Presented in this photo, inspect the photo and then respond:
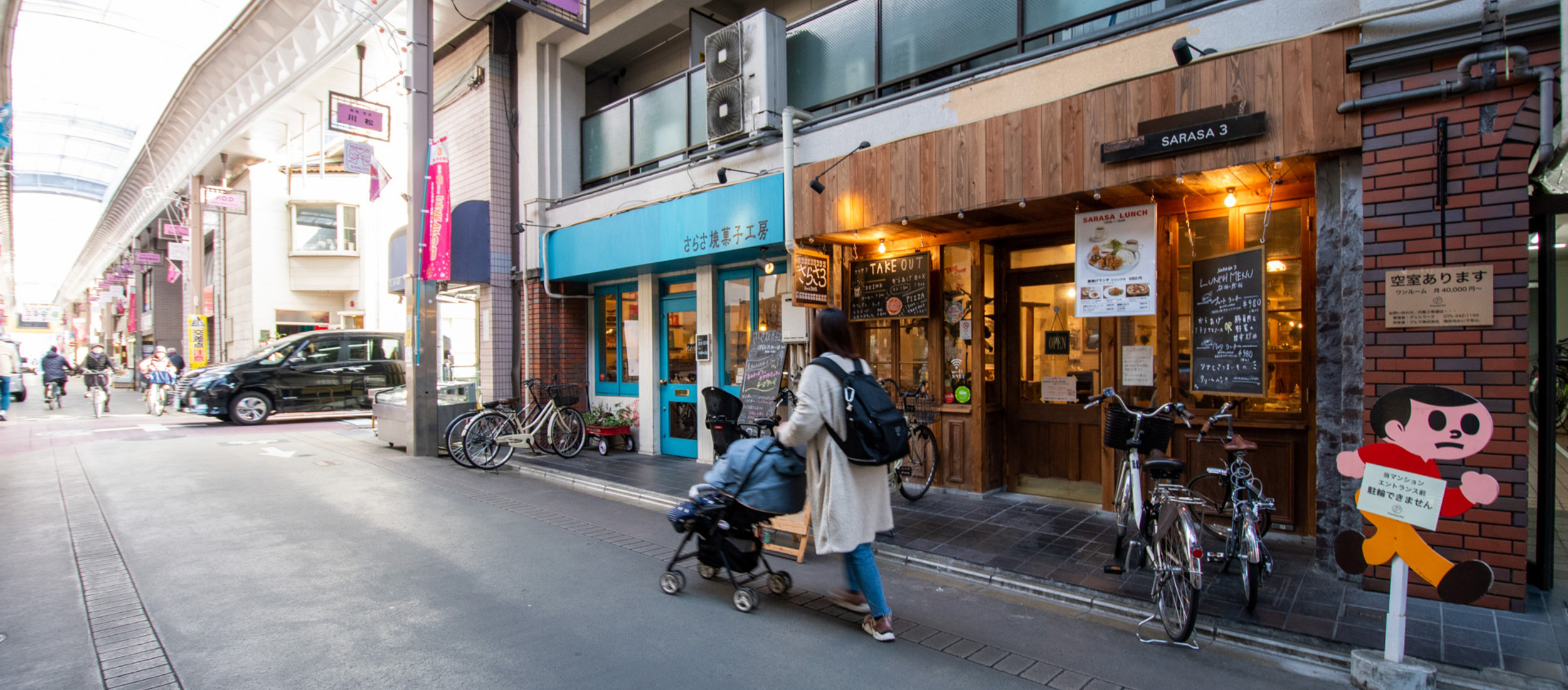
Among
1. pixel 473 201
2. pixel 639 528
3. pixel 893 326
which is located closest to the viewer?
pixel 639 528

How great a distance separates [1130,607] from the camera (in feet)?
14.3

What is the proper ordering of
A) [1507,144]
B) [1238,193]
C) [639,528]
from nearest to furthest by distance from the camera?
[1507,144] < [1238,193] < [639,528]

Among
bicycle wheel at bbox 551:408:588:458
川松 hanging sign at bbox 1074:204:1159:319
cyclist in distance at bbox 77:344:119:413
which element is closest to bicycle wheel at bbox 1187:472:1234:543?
川松 hanging sign at bbox 1074:204:1159:319

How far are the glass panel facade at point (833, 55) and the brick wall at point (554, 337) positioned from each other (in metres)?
5.46

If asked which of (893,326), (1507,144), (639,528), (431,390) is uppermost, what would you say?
(1507,144)

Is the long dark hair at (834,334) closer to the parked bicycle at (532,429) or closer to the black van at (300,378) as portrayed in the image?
the parked bicycle at (532,429)

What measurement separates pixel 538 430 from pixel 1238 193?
9275 millimetres

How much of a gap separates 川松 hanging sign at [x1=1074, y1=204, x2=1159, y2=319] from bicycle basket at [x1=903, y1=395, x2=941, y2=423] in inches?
72.8

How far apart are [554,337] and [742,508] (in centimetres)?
837

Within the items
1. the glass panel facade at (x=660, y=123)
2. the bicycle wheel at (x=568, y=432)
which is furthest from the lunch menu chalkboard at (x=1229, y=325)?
the bicycle wheel at (x=568, y=432)

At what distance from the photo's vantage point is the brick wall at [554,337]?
11945 millimetres

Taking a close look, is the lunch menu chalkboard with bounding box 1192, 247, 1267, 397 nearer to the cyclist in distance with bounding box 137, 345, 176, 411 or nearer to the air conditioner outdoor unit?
the air conditioner outdoor unit

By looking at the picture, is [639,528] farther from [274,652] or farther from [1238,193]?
[1238,193]

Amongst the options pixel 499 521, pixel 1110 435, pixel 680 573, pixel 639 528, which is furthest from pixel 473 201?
pixel 1110 435
